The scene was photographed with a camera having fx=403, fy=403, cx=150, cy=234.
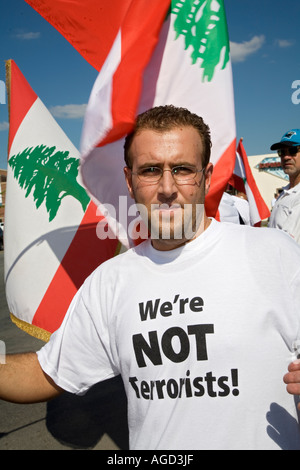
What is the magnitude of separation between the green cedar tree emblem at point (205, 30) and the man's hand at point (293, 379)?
5.30 ft

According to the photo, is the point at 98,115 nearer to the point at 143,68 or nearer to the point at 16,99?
the point at 143,68

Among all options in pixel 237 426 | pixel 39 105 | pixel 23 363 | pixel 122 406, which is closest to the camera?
pixel 237 426

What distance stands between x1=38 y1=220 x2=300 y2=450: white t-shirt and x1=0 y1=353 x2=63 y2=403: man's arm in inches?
2.1

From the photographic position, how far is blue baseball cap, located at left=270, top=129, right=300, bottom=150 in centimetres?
374

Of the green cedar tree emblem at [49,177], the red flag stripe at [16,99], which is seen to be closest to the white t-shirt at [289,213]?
the green cedar tree emblem at [49,177]

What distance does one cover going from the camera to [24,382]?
145 cm

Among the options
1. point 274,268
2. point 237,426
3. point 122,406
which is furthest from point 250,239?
point 122,406

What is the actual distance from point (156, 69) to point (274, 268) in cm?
145

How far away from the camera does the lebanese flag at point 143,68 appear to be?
1972mm

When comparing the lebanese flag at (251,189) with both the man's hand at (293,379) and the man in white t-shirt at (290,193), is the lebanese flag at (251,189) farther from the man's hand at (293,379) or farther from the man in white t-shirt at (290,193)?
the man's hand at (293,379)

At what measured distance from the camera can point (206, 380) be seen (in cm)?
122
